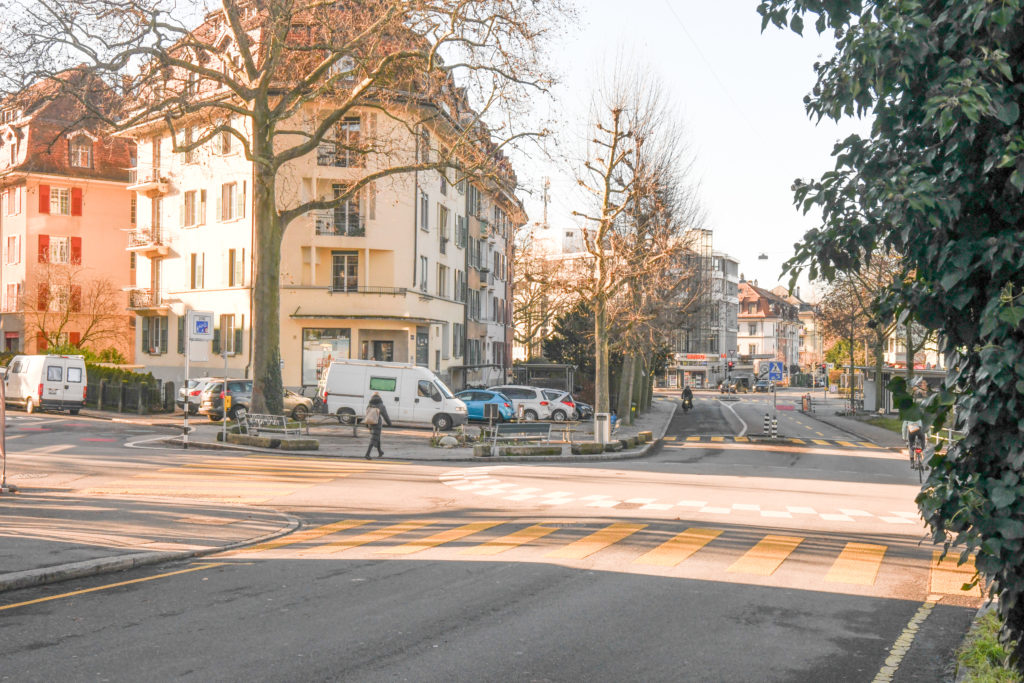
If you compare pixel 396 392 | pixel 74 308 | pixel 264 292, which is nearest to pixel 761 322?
pixel 74 308

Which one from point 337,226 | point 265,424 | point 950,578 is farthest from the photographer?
point 337,226

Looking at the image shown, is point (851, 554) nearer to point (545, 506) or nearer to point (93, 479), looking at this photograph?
point (545, 506)

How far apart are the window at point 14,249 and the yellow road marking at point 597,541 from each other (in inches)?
2443

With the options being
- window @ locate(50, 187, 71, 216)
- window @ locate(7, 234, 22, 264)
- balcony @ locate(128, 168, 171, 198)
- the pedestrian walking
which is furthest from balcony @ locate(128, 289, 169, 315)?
the pedestrian walking

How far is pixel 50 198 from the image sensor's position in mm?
66375

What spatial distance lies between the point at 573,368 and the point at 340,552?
48585mm

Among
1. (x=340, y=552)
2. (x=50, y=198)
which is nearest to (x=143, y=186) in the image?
(x=50, y=198)

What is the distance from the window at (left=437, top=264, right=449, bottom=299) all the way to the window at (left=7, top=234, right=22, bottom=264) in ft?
100

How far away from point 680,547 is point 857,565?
2.16m

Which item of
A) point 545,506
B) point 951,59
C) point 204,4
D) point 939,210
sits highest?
point 204,4

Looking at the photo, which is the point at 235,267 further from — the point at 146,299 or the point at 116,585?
the point at 116,585

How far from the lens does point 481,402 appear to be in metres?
44.1

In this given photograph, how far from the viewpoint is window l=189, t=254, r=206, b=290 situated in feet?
168

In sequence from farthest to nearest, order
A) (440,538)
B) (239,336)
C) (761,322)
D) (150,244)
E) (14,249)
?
(761,322)
(14,249)
(150,244)
(239,336)
(440,538)
